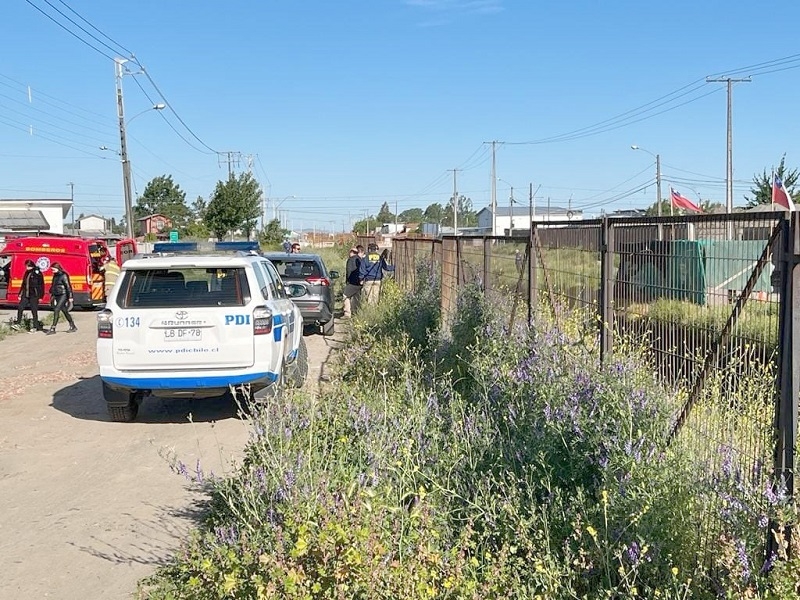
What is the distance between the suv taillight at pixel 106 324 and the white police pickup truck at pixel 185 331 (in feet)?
0.03

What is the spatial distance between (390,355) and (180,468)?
5.10 m

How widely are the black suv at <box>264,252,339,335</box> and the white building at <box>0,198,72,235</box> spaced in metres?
24.1

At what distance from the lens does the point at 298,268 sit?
17859mm

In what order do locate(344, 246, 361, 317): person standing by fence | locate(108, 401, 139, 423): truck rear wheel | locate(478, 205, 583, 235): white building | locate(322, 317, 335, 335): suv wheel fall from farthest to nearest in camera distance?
locate(478, 205, 583, 235): white building → locate(344, 246, 361, 317): person standing by fence → locate(322, 317, 335, 335): suv wheel → locate(108, 401, 139, 423): truck rear wheel

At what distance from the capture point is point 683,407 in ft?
15.0

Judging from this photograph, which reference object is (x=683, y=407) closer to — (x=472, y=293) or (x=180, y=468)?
(x=180, y=468)

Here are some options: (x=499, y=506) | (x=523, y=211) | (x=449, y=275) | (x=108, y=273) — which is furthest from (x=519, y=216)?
(x=499, y=506)

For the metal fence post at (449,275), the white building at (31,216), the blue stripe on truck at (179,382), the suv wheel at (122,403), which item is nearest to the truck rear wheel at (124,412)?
the suv wheel at (122,403)

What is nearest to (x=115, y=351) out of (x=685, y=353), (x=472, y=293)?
(x=472, y=293)

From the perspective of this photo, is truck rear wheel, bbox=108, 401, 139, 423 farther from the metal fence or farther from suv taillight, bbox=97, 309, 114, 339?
the metal fence

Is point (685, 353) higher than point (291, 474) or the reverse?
higher

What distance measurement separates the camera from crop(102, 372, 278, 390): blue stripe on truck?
8.68 m

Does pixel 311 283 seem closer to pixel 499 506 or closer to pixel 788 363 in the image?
pixel 499 506

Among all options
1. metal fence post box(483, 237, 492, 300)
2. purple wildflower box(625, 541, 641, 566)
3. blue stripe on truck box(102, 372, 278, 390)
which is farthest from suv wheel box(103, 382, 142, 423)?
purple wildflower box(625, 541, 641, 566)
